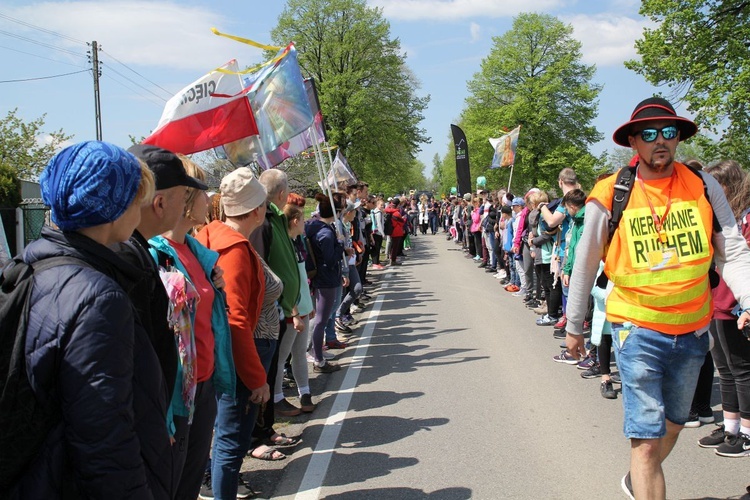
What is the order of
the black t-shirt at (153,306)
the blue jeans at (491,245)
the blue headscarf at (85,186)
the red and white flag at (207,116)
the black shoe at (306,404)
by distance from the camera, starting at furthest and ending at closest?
the blue jeans at (491,245) < the red and white flag at (207,116) < the black shoe at (306,404) < the black t-shirt at (153,306) < the blue headscarf at (85,186)

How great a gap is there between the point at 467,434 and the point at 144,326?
351cm

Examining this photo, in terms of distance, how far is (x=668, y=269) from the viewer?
10.1ft

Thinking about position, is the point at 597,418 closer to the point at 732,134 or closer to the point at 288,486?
the point at 288,486

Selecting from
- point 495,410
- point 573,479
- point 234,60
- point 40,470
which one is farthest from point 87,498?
point 234,60

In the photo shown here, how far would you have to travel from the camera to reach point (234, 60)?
22.5 ft

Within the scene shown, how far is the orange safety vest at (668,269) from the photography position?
3.06 m

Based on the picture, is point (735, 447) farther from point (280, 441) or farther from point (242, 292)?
point (242, 292)

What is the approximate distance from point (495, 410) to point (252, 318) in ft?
9.65

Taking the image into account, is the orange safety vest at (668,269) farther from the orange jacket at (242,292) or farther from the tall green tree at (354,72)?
the tall green tree at (354,72)

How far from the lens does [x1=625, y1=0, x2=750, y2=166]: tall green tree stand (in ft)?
68.6

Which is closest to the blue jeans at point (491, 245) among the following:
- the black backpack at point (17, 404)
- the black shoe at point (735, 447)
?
the black shoe at point (735, 447)

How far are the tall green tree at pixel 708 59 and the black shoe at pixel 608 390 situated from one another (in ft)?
59.0

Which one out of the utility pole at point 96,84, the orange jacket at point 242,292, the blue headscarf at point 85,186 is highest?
the utility pole at point 96,84

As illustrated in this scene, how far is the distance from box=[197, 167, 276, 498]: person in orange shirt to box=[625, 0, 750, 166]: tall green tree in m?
21.0
